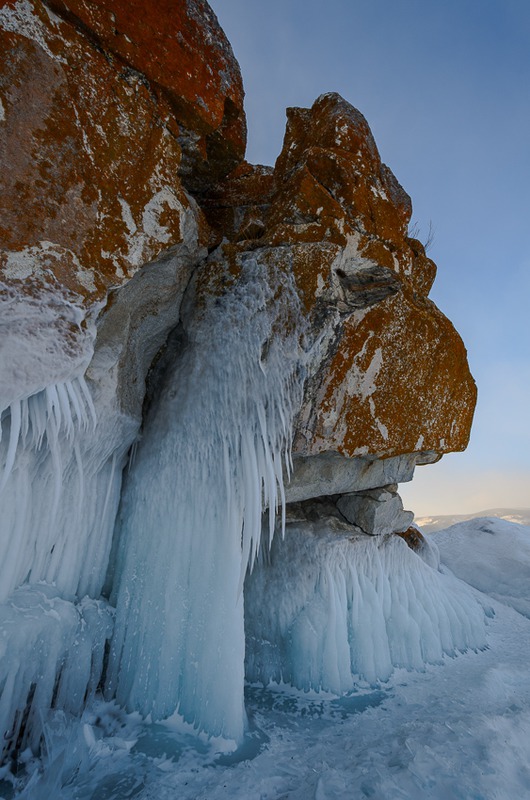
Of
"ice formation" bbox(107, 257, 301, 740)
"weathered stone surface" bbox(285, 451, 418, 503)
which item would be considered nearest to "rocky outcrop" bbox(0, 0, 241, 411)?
"ice formation" bbox(107, 257, 301, 740)

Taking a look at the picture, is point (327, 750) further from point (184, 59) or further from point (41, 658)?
point (184, 59)

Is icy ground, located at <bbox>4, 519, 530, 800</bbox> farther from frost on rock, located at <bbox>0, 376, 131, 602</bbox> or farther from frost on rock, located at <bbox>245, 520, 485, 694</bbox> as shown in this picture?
frost on rock, located at <bbox>0, 376, 131, 602</bbox>

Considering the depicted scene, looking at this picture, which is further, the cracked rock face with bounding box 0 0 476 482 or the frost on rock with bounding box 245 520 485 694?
the frost on rock with bounding box 245 520 485 694

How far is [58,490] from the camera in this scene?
2.97m

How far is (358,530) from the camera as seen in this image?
16.8ft

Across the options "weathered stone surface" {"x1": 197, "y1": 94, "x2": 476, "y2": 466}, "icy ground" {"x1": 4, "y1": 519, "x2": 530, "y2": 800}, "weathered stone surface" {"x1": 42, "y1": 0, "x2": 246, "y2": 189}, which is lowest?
"icy ground" {"x1": 4, "y1": 519, "x2": 530, "y2": 800}

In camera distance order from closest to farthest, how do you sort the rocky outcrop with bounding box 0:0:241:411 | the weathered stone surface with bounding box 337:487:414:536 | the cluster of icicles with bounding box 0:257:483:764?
the rocky outcrop with bounding box 0:0:241:411 → the cluster of icicles with bounding box 0:257:483:764 → the weathered stone surface with bounding box 337:487:414:536

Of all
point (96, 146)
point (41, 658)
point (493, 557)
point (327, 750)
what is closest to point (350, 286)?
point (96, 146)

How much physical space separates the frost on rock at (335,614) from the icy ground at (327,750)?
25 centimetres

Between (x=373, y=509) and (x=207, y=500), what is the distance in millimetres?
2377

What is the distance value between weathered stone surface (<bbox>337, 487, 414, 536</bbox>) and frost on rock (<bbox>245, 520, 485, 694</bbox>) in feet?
0.53

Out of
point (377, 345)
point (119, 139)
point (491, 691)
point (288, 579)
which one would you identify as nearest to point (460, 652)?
point (491, 691)

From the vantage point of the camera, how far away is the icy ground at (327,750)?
2428mm

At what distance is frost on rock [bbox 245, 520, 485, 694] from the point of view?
4312mm
